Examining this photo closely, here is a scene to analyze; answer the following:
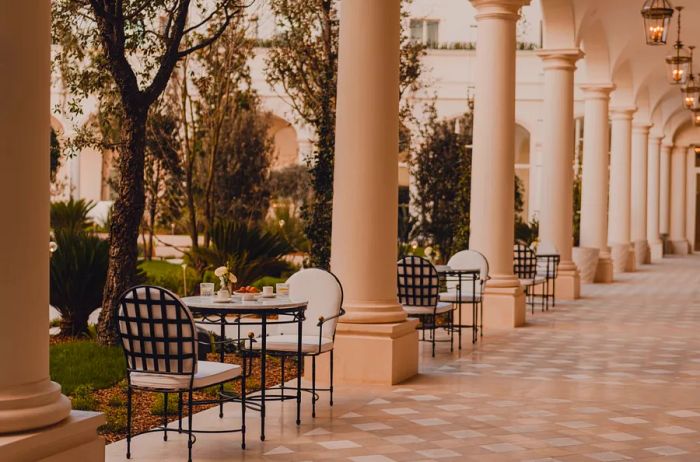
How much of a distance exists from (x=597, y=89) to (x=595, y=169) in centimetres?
173

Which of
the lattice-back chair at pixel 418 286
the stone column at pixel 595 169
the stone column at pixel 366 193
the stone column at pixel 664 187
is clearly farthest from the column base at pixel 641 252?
the stone column at pixel 366 193

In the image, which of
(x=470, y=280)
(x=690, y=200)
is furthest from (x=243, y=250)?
(x=690, y=200)

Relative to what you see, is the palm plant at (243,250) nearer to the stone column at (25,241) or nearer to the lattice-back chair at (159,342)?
the lattice-back chair at (159,342)

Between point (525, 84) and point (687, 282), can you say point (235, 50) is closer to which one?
point (687, 282)

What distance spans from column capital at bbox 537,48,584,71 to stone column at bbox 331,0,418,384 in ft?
30.7

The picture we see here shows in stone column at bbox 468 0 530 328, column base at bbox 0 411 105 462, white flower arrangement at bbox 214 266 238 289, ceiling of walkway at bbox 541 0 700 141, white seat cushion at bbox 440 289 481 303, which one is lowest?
column base at bbox 0 411 105 462

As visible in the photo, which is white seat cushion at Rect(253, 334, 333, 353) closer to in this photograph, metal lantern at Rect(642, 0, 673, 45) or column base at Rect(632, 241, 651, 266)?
metal lantern at Rect(642, 0, 673, 45)

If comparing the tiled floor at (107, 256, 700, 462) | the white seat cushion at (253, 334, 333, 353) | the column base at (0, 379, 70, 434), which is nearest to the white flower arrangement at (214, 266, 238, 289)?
the white seat cushion at (253, 334, 333, 353)

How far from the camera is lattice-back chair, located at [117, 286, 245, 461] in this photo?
18.9 ft

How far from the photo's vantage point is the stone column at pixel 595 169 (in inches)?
867

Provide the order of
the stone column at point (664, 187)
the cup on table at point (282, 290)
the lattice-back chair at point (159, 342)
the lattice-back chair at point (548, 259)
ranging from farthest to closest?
the stone column at point (664, 187)
the lattice-back chair at point (548, 259)
the cup on table at point (282, 290)
the lattice-back chair at point (159, 342)

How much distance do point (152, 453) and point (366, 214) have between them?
329 cm

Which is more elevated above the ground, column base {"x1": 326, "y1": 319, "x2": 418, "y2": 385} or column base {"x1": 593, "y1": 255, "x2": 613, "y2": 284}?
column base {"x1": 593, "y1": 255, "x2": 613, "y2": 284}

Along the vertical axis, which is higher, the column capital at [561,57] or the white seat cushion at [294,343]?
the column capital at [561,57]
